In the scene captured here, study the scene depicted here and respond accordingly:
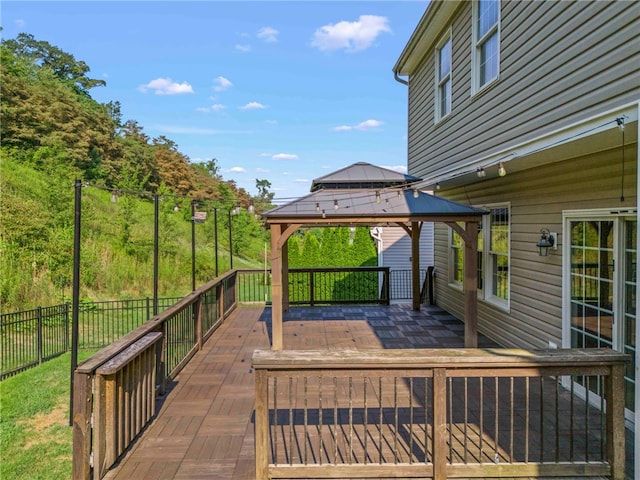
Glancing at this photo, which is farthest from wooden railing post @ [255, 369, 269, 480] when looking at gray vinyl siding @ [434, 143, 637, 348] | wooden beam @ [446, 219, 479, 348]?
wooden beam @ [446, 219, 479, 348]

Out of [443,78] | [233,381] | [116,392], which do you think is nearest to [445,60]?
[443,78]

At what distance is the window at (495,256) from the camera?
19.7ft

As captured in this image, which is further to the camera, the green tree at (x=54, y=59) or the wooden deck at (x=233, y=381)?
the green tree at (x=54, y=59)

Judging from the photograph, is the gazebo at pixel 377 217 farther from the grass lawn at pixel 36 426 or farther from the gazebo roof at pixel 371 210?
the grass lawn at pixel 36 426

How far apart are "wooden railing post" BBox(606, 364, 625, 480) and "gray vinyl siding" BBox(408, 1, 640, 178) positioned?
1909 millimetres

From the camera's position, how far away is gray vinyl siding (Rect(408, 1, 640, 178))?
305cm

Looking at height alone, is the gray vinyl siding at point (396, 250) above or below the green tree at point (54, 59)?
below

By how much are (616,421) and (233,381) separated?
11.9 ft

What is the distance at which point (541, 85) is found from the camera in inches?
166

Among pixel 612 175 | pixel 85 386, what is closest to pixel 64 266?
pixel 85 386

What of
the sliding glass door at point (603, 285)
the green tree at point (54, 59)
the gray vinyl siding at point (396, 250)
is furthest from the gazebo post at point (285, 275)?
the green tree at point (54, 59)

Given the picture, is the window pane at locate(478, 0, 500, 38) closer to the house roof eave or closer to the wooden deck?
the house roof eave

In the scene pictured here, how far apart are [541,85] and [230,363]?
490 centimetres

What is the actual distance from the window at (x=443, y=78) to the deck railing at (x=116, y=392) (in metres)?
5.96
